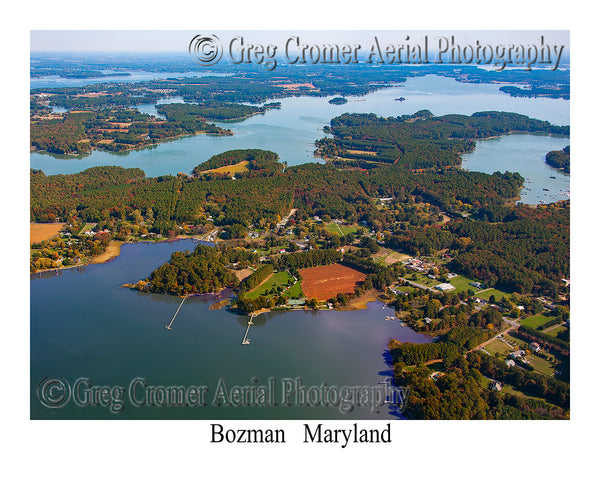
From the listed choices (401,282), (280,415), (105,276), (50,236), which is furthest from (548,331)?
(50,236)

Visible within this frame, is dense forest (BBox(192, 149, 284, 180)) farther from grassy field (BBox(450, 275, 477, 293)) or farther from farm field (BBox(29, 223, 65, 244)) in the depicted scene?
grassy field (BBox(450, 275, 477, 293))

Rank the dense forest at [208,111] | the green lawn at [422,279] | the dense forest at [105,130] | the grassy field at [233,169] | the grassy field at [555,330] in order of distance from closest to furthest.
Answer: the grassy field at [555,330] < the green lawn at [422,279] < the grassy field at [233,169] < the dense forest at [105,130] < the dense forest at [208,111]

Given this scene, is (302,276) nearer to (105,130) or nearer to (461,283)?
(461,283)

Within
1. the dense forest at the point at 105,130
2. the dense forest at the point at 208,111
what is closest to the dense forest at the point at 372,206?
the dense forest at the point at 105,130

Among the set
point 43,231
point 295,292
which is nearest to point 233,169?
point 43,231

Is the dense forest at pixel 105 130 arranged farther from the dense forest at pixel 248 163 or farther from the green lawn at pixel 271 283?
the green lawn at pixel 271 283

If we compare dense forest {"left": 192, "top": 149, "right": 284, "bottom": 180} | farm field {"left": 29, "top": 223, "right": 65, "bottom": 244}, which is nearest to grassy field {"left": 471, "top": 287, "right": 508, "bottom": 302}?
dense forest {"left": 192, "top": 149, "right": 284, "bottom": 180}
